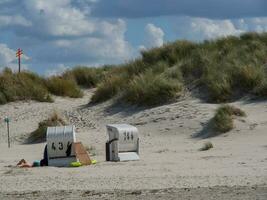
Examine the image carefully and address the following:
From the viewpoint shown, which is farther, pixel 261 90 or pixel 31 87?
pixel 31 87

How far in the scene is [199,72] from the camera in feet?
89.6

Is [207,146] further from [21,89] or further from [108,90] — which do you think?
[21,89]

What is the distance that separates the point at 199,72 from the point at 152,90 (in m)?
2.24

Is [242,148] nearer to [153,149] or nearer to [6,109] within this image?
[153,149]

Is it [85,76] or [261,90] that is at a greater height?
[85,76]

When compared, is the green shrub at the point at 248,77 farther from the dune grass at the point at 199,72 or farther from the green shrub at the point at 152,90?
the green shrub at the point at 152,90

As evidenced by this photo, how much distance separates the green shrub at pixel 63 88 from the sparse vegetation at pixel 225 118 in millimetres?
11391

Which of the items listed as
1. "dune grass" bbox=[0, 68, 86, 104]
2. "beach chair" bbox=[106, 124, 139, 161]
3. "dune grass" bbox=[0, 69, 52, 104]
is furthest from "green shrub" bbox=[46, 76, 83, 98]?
"beach chair" bbox=[106, 124, 139, 161]

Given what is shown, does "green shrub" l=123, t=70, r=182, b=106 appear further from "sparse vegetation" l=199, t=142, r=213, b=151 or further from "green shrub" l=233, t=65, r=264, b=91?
"sparse vegetation" l=199, t=142, r=213, b=151

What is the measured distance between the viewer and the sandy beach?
13359mm

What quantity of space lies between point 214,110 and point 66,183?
29.8ft

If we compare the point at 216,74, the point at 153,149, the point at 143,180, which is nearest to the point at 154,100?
the point at 216,74

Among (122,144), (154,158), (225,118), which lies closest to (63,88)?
(225,118)

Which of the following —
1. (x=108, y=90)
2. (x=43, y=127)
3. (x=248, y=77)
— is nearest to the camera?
(x=43, y=127)
